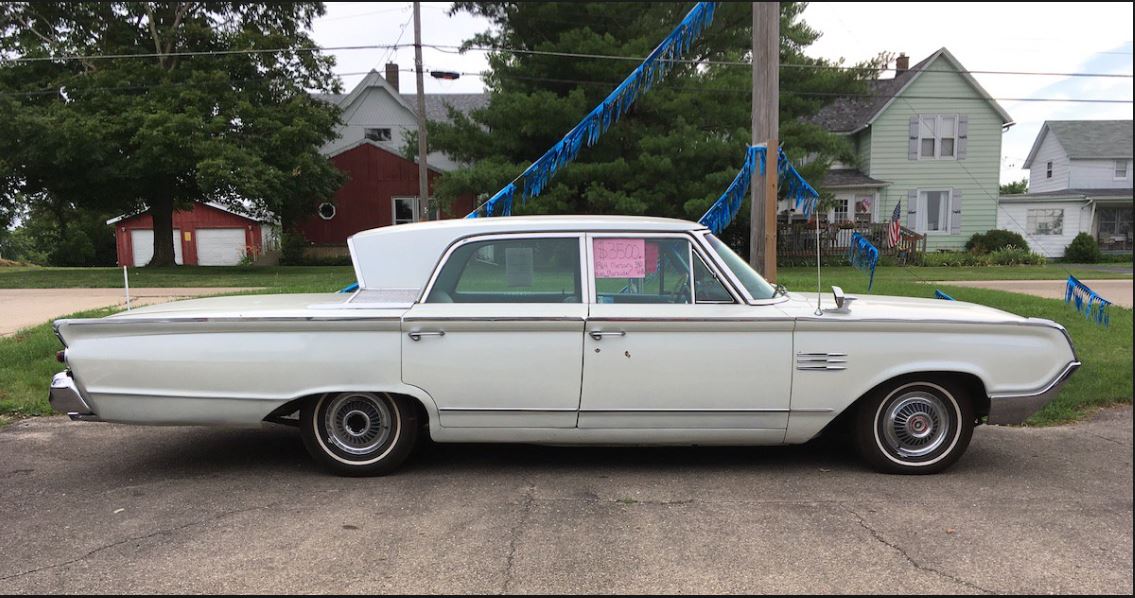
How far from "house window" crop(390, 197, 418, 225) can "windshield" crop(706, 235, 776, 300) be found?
2609 centimetres

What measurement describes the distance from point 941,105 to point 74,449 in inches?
1115

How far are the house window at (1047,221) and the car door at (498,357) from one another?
99.0 feet

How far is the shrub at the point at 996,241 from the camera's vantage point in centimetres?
2472

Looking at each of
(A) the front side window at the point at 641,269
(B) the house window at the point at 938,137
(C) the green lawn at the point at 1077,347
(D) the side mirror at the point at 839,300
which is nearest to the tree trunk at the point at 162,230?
(C) the green lawn at the point at 1077,347

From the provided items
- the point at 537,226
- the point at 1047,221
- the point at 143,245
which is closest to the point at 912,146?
the point at 1047,221

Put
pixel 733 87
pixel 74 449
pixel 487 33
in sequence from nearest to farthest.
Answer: pixel 74 449
pixel 733 87
pixel 487 33

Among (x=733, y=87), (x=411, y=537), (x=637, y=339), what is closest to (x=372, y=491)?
(x=411, y=537)

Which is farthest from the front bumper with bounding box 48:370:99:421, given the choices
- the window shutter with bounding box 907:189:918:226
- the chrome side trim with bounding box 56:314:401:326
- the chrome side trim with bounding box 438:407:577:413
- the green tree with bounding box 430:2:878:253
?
the window shutter with bounding box 907:189:918:226

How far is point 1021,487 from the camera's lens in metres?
4.05

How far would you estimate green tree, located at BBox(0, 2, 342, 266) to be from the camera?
2025 cm

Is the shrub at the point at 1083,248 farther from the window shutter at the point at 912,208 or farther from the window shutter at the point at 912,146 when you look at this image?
the window shutter at the point at 912,146

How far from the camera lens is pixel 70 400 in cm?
413

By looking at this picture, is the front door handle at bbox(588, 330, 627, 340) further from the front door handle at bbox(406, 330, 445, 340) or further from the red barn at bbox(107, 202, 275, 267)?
the red barn at bbox(107, 202, 275, 267)

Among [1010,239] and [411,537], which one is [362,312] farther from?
[1010,239]
